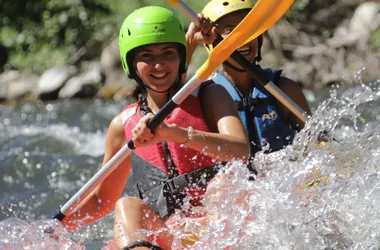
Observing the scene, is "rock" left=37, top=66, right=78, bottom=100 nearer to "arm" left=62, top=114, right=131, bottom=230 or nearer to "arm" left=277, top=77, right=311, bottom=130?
"arm" left=277, top=77, right=311, bottom=130

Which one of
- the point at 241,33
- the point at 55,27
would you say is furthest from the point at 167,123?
the point at 55,27

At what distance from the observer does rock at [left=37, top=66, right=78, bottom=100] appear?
1330 cm

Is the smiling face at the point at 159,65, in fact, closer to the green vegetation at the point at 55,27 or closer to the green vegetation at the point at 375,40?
the green vegetation at the point at 375,40

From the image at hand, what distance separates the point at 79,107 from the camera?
12047 mm

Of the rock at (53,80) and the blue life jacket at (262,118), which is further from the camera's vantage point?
the rock at (53,80)

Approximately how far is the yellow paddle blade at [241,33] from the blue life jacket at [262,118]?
1.15 metres

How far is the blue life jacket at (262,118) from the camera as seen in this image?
4.80m

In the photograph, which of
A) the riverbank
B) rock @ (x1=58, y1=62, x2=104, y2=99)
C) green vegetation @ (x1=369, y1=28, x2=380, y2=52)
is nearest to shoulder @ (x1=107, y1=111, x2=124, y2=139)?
the riverbank

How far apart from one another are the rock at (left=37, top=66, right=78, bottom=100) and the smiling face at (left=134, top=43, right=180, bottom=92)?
954 centimetres

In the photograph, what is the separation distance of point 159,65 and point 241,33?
17.2 inches

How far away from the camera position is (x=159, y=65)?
3814 millimetres

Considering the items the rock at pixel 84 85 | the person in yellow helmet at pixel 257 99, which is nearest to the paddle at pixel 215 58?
the person in yellow helmet at pixel 257 99

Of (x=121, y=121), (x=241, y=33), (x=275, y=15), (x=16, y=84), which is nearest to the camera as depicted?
(x=241, y=33)

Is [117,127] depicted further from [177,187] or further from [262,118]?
[262,118]
